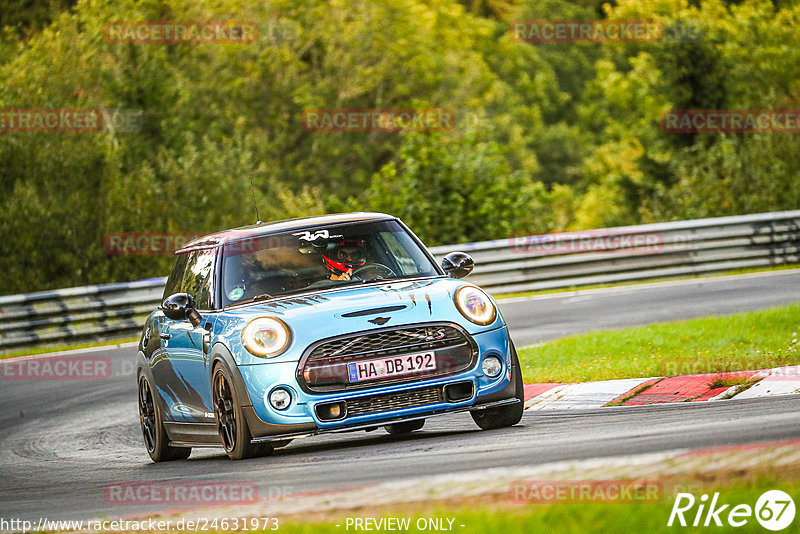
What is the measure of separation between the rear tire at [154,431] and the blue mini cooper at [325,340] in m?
0.16

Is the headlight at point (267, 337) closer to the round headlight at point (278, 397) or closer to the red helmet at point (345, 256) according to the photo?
the round headlight at point (278, 397)

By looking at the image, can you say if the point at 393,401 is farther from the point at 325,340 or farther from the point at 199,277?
the point at 199,277

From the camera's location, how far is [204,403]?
9094mm

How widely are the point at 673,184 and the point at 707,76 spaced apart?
129 inches

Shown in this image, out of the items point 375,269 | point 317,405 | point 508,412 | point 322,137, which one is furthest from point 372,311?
point 322,137

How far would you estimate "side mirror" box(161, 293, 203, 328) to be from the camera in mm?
9273

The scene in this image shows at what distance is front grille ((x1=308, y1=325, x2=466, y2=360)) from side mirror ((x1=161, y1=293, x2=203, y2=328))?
1.38 metres

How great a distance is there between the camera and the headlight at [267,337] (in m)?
8.26

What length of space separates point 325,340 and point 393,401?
1.86ft

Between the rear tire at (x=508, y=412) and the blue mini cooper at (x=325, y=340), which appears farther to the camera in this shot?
the rear tire at (x=508, y=412)

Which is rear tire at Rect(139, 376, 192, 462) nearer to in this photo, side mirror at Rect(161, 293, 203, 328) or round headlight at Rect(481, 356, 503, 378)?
side mirror at Rect(161, 293, 203, 328)

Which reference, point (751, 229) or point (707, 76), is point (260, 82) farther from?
point (751, 229)

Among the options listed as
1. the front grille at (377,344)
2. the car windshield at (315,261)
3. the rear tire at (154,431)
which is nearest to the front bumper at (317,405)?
the front grille at (377,344)

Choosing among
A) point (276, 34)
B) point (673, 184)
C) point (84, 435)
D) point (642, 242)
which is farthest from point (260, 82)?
point (84, 435)
